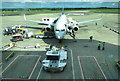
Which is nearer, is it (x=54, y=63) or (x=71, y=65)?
(x=54, y=63)

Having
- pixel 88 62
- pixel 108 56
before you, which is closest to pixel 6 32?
pixel 88 62

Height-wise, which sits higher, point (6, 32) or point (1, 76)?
point (6, 32)

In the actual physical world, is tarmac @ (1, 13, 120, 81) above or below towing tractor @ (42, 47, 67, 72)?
below

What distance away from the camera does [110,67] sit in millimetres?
17469

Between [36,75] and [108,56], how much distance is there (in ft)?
47.8

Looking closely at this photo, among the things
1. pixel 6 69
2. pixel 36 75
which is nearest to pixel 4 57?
pixel 6 69

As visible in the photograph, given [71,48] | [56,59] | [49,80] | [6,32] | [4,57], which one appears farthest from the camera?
[6,32]

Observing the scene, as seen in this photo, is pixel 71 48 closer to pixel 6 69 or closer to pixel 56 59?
pixel 56 59

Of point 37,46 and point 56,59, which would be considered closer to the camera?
point 56,59

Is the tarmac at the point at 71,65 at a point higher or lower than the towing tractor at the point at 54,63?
lower

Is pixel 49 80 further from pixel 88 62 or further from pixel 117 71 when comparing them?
pixel 117 71

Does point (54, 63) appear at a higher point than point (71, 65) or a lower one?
higher

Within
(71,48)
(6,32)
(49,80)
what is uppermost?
(6,32)

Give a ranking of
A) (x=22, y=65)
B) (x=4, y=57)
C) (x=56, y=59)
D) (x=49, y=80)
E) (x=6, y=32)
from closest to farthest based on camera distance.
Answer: (x=49, y=80)
(x=56, y=59)
(x=22, y=65)
(x=4, y=57)
(x=6, y=32)
